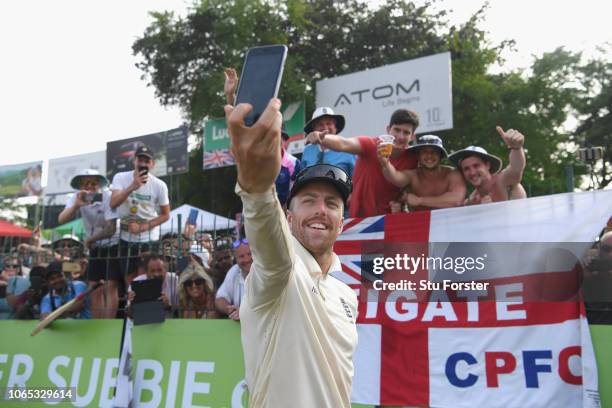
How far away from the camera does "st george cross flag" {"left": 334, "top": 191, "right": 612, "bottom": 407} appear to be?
14.1 feet

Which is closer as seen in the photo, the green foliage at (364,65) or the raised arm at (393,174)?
the raised arm at (393,174)

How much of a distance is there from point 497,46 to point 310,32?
301 inches

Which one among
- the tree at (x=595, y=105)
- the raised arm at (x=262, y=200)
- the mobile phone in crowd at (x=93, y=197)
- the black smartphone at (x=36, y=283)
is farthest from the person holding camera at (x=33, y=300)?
the tree at (x=595, y=105)

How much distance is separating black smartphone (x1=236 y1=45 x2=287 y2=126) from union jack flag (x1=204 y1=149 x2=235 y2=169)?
21.5m

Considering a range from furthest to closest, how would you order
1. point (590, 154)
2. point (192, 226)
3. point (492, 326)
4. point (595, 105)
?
1. point (595, 105)
2. point (192, 226)
3. point (590, 154)
4. point (492, 326)

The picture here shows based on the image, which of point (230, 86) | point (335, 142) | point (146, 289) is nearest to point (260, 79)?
point (230, 86)

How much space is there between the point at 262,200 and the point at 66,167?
1489 inches

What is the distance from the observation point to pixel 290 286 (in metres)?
2.29

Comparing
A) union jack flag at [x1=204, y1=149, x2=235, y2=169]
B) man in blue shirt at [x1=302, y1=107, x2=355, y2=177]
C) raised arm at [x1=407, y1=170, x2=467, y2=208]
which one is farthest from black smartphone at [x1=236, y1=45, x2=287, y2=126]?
union jack flag at [x1=204, y1=149, x2=235, y2=169]

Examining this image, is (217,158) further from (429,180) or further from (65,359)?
(429,180)

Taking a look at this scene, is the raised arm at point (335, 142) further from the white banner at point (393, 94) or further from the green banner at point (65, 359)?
the white banner at point (393, 94)

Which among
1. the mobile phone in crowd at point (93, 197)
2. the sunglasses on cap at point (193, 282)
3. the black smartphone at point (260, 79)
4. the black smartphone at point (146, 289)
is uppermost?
the mobile phone in crowd at point (93, 197)

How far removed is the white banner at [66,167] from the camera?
35.0 metres

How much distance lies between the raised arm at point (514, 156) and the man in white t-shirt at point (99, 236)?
4.04 metres
